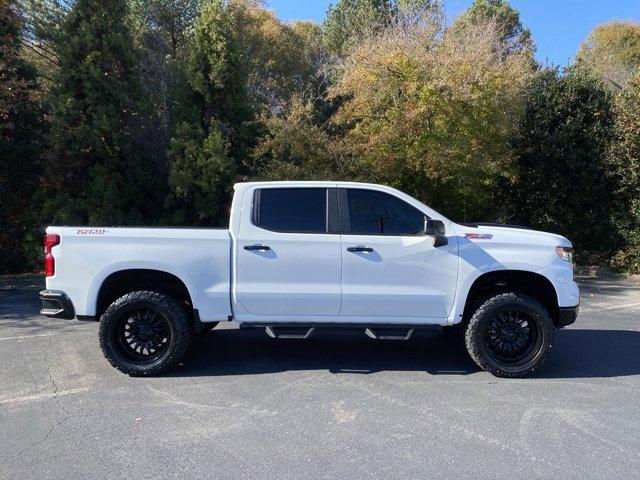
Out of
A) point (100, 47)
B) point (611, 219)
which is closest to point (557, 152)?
point (611, 219)

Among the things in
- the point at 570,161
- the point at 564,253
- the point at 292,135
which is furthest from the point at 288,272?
the point at 570,161

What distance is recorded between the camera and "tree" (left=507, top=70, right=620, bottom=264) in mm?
14297

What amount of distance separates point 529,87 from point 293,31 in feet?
45.9

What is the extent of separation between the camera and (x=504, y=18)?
2919 centimetres

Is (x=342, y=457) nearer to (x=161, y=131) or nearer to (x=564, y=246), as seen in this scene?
(x=564, y=246)

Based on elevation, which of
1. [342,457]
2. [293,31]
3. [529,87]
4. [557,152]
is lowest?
[342,457]

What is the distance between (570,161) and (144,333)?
12.2 m

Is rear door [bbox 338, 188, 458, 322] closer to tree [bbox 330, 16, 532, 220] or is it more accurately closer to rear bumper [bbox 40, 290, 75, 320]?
rear bumper [bbox 40, 290, 75, 320]

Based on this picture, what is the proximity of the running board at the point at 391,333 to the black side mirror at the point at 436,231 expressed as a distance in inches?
36.9

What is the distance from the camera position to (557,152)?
1441cm

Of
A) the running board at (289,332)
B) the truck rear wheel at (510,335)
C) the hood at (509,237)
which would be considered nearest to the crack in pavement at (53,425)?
the running board at (289,332)

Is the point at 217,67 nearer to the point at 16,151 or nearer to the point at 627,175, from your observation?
the point at 16,151

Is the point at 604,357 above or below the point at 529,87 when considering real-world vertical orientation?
below

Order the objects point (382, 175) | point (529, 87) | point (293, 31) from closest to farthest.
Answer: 1. point (382, 175)
2. point (529, 87)
3. point (293, 31)
